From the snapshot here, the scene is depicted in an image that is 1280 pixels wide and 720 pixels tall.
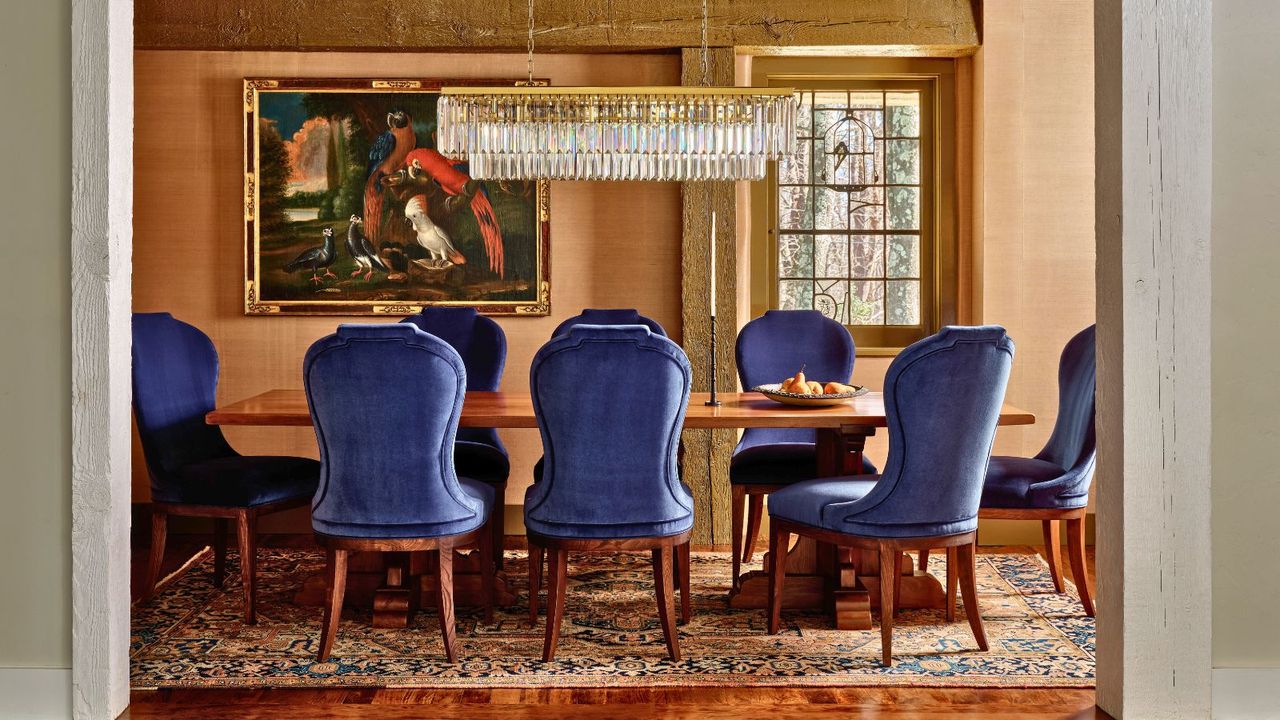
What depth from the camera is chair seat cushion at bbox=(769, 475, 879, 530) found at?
10.6 feet

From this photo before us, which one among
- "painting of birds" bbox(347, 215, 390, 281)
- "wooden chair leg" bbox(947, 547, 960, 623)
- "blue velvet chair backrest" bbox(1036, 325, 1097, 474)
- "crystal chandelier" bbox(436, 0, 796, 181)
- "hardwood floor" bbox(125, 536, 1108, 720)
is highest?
"crystal chandelier" bbox(436, 0, 796, 181)

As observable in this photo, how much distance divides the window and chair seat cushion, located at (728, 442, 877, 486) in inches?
49.0

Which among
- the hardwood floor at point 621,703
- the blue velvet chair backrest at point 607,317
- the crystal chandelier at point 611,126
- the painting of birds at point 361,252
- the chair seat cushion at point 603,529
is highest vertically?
the crystal chandelier at point 611,126

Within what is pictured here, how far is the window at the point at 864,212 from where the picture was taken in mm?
5301

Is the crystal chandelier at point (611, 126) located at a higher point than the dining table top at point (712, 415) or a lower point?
Result: higher

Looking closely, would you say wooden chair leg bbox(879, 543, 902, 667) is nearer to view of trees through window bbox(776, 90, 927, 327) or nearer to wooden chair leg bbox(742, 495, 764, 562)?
wooden chair leg bbox(742, 495, 764, 562)

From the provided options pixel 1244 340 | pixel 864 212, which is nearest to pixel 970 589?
pixel 1244 340

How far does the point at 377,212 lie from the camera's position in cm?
515

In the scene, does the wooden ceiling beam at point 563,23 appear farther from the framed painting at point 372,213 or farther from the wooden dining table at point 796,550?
the wooden dining table at point 796,550

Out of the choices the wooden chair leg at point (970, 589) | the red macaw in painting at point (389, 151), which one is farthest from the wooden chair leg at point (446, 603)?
the red macaw in painting at point (389, 151)

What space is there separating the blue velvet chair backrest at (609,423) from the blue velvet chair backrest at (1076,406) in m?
1.42

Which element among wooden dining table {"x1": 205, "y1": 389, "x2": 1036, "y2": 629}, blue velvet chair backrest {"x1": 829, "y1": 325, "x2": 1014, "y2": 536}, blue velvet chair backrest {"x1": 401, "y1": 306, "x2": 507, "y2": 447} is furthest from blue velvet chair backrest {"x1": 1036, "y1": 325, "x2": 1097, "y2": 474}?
blue velvet chair backrest {"x1": 401, "y1": 306, "x2": 507, "y2": 447}

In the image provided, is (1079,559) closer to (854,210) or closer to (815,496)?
(815,496)

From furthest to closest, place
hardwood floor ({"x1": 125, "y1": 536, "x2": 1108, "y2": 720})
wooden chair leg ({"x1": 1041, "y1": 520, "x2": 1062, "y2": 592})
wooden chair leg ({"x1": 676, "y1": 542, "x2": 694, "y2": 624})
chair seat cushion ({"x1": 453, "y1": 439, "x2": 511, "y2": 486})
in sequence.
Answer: chair seat cushion ({"x1": 453, "y1": 439, "x2": 511, "y2": 486})
wooden chair leg ({"x1": 1041, "y1": 520, "x2": 1062, "y2": 592})
wooden chair leg ({"x1": 676, "y1": 542, "x2": 694, "y2": 624})
hardwood floor ({"x1": 125, "y1": 536, "x2": 1108, "y2": 720})
